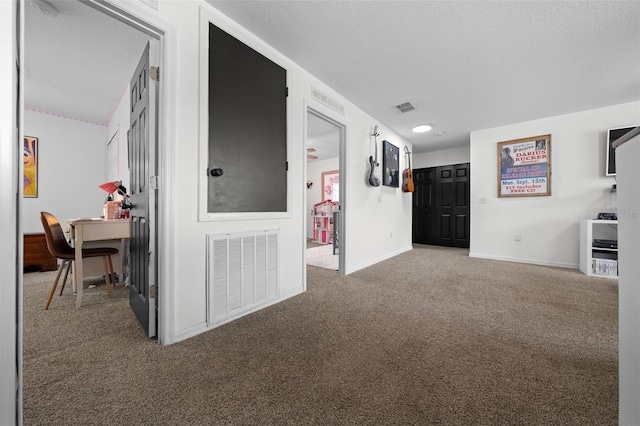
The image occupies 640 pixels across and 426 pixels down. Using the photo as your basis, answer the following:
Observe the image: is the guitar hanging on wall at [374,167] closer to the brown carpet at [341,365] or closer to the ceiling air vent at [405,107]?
the ceiling air vent at [405,107]

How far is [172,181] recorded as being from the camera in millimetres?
1626

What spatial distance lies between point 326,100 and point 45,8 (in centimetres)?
239

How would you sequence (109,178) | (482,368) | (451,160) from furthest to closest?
(451,160) → (109,178) → (482,368)

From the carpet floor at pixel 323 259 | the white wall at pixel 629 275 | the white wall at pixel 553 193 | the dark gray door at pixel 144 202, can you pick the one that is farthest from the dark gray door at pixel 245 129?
the white wall at pixel 553 193

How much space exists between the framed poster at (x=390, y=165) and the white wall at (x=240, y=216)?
0.73 ft

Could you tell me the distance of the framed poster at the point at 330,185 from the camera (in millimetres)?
7273

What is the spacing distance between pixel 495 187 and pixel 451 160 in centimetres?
173

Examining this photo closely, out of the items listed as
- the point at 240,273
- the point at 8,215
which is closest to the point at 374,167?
the point at 240,273

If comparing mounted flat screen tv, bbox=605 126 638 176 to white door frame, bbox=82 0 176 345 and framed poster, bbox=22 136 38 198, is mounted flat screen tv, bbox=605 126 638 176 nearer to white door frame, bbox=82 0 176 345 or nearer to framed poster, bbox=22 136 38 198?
white door frame, bbox=82 0 176 345

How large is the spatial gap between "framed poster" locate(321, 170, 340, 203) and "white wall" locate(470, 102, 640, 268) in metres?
3.56

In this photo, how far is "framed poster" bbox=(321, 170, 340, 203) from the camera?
7.27 meters

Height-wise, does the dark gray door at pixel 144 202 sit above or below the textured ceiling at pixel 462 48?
below

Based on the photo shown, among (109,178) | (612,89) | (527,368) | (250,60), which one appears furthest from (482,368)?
(109,178)

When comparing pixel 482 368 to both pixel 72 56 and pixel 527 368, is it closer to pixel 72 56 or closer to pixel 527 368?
pixel 527 368
